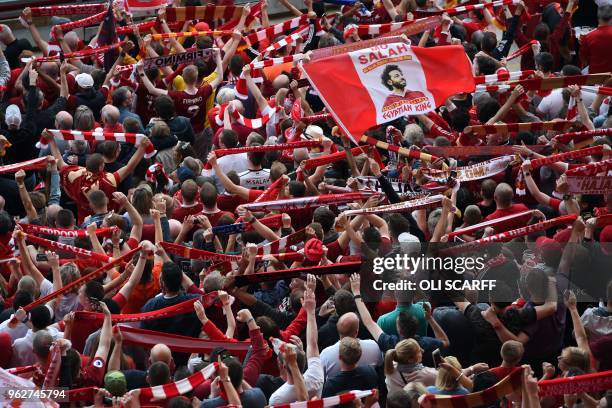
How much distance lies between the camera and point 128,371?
11859 mm

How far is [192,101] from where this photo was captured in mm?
18047

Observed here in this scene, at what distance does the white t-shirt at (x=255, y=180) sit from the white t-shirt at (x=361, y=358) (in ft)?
13.6

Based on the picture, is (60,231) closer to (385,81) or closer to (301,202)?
(301,202)

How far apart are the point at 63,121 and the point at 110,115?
51 cm

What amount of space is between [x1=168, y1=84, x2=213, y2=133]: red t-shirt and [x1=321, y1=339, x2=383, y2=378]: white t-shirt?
21.7ft

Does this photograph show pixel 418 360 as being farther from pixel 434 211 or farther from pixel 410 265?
pixel 434 211

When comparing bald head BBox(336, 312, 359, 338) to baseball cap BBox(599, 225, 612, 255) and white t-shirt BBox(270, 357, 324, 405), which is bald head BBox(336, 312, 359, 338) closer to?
white t-shirt BBox(270, 357, 324, 405)

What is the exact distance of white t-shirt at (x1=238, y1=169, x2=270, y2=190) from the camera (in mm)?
15875

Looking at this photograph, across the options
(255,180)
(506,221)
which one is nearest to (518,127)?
(506,221)

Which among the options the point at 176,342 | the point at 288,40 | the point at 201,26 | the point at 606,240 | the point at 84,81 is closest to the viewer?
the point at 176,342

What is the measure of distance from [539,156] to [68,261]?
4642 millimetres

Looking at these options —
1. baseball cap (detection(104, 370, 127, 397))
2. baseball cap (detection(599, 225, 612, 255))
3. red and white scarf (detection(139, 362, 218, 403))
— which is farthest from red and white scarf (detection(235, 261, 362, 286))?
baseball cap (detection(599, 225, 612, 255))

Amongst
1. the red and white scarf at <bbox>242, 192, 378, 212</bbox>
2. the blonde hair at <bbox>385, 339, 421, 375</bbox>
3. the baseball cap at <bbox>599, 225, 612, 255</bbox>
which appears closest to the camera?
the blonde hair at <bbox>385, 339, 421, 375</bbox>

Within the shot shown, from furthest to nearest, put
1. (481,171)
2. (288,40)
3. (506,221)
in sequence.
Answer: (288,40) → (481,171) → (506,221)
